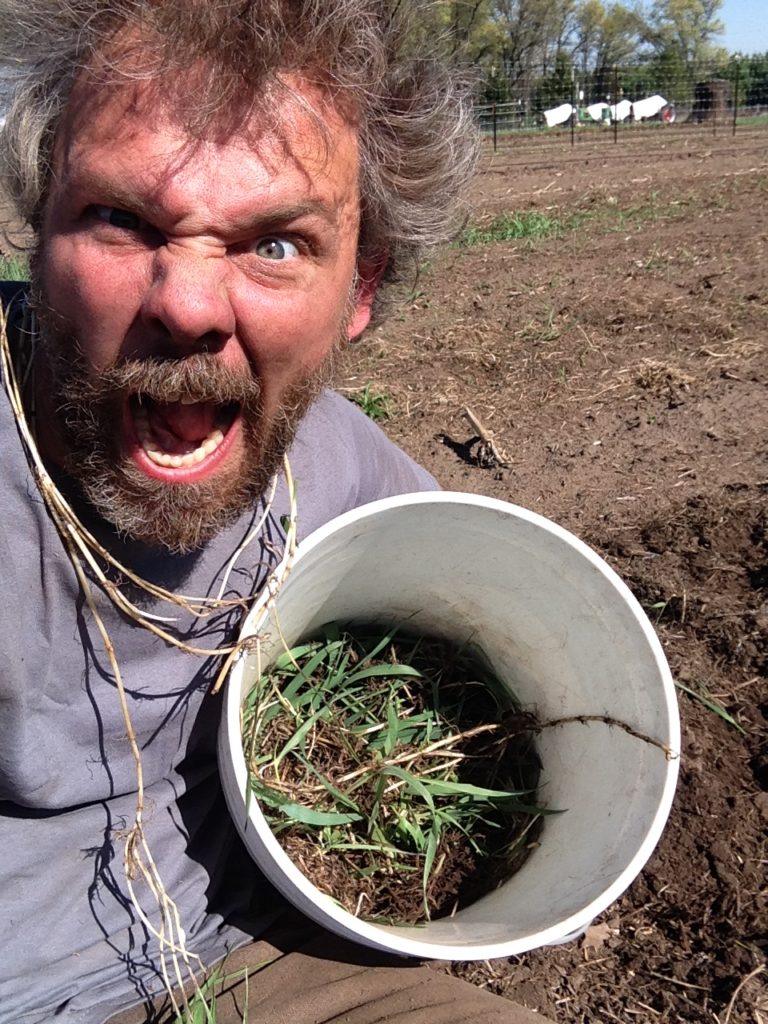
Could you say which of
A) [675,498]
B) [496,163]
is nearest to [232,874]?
[675,498]

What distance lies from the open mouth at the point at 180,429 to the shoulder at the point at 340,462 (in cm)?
23

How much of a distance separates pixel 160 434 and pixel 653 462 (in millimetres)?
2234

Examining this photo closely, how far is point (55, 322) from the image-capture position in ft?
4.30

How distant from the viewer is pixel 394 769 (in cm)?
170

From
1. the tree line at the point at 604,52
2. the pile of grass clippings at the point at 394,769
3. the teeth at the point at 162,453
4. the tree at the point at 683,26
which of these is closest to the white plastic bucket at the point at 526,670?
the pile of grass clippings at the point at 394,769

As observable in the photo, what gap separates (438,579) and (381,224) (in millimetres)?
643

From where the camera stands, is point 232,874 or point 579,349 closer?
point 232,874

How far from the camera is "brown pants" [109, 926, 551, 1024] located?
138cm

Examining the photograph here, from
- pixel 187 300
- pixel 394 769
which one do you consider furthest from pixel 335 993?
pixel 187 300

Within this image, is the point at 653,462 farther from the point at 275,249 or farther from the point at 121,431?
Result: the point at 121,431

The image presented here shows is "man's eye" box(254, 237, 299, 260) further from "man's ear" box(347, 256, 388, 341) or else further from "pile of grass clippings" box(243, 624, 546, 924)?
"pile of grass clippings" box(243, 624, 546, 924)

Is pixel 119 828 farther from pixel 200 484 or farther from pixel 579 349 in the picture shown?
pixel 579 349

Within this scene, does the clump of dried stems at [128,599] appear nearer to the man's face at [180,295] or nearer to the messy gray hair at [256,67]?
the man's face at [180,295]

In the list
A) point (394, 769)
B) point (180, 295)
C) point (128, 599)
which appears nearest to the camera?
point (180, 295)
